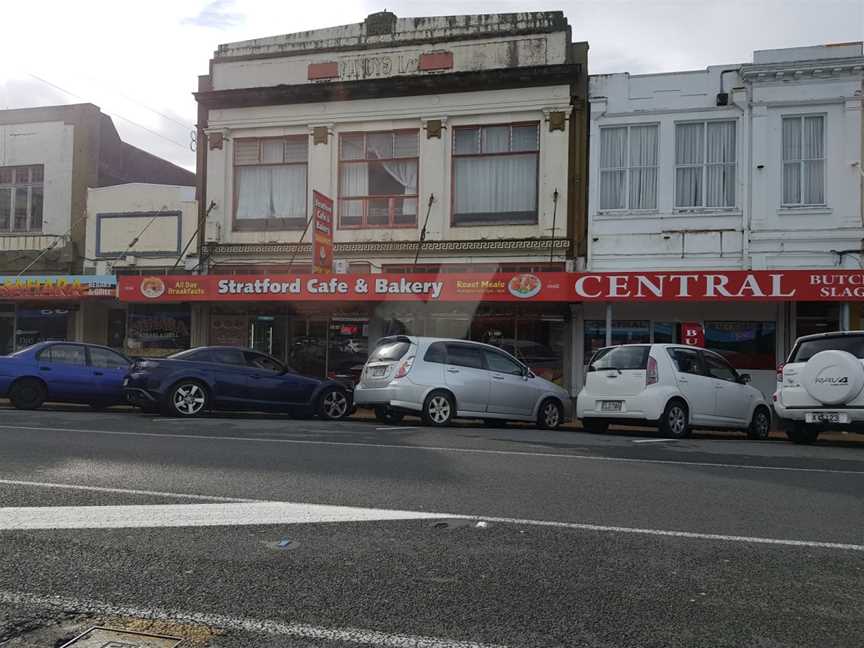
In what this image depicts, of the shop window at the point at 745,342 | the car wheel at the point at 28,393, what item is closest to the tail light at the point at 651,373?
the shop window at the point at 745,342

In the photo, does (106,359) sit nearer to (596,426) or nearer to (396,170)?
(396,170)

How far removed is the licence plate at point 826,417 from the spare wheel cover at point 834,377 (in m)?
0.19

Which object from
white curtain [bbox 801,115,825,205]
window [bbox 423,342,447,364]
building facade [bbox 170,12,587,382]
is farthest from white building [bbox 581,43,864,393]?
window [bbox 423,342,447,364]

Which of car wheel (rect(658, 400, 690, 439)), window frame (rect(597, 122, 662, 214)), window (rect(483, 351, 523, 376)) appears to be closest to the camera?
car wheel (rect(658, 400, 690, 439))

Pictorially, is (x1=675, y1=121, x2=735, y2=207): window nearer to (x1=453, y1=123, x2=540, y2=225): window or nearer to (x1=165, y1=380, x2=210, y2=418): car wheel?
(x1=453, y1=123, x2=540, y2=225): window

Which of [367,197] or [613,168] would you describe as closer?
[613,168]

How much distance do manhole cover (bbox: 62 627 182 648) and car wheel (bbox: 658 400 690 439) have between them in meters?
10.2

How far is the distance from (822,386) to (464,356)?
5.61m

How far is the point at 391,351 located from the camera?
1370 cm

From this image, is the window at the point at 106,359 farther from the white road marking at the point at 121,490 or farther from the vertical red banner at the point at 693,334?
the vertical red banner at the point at 693,334

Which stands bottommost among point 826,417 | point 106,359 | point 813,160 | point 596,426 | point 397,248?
point 596,426

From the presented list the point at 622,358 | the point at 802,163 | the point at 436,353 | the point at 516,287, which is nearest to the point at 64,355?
the point at 436,353

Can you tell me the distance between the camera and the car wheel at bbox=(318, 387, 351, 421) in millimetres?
15055

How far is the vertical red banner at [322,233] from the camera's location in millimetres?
18922
